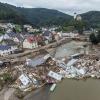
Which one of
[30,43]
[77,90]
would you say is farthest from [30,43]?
[77,90]

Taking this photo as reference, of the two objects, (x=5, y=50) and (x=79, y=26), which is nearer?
(x=5, y=50)

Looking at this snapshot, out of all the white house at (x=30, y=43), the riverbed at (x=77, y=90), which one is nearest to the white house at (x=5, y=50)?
the white house at (x=30, y=43)

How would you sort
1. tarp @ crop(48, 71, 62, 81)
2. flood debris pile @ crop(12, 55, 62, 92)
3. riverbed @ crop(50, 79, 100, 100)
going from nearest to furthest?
riverbed @ crop(50, 79, 100, 100) → flood debris pile @ crop(12, 55, 62, 92) → tarp @ crop(48, 71, 62, 81)

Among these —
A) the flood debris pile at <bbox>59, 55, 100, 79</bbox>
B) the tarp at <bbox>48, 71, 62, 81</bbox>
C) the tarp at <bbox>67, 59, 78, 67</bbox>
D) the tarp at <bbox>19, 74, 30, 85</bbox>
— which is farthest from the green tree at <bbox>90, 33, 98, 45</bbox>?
the tarp at <bbox>19, 74, 30, 85</bbox>

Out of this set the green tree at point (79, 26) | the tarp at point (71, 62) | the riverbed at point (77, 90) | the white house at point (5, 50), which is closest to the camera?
the riverbed at point (77, 90)

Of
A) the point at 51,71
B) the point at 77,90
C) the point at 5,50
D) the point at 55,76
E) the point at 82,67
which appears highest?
the point at 5,50

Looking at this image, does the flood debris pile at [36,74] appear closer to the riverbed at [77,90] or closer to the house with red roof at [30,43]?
the riverbed at [77,90]

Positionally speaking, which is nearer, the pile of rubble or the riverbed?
the riverbed

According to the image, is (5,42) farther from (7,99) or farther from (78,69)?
(7,99)

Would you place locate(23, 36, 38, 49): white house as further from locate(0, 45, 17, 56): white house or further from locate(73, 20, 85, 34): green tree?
locate(73, 20, 85, 34): green tree

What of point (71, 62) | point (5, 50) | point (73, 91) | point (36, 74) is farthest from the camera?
point (5, 50)

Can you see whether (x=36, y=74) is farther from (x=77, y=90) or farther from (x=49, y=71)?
(x=77, y=90)

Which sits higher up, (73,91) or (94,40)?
(94,40)
